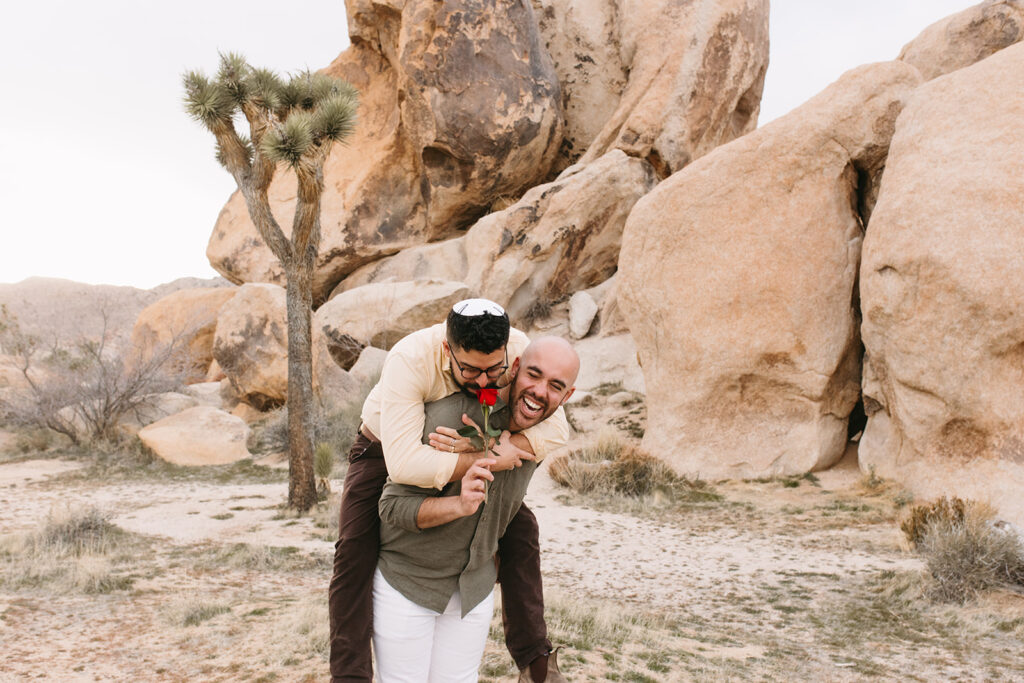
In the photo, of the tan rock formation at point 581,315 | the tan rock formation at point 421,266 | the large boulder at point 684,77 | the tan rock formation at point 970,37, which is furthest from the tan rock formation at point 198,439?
the tan rock formation at point 970,37

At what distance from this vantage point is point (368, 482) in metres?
2.23

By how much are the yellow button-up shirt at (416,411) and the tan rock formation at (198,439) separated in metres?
10.2

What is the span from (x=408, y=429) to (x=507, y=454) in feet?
0.91

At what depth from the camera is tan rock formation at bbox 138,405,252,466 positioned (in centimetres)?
1122

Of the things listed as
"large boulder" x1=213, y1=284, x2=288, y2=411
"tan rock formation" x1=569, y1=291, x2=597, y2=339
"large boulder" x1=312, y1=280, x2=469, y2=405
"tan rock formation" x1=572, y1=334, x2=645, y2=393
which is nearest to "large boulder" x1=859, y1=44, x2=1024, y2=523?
"tan rock formation" x1=572, y1=334, x2=645, y2=393

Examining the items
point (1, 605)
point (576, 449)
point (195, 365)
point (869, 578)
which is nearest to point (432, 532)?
point (1, 605)

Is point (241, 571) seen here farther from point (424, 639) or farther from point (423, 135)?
point (423, 135)

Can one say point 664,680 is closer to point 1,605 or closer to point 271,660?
point 271,660

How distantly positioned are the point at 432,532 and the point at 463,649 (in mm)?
406

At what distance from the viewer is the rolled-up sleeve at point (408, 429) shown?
189 centimetres

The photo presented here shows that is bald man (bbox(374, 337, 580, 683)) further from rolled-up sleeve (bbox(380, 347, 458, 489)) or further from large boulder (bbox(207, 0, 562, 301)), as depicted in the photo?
large boulder (bbox(207, 0, 562, 301))

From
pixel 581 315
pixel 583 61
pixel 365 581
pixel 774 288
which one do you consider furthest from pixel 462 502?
pixel 583 61

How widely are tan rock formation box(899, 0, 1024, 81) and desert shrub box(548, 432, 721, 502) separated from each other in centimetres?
933

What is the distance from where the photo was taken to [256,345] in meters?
15.2
